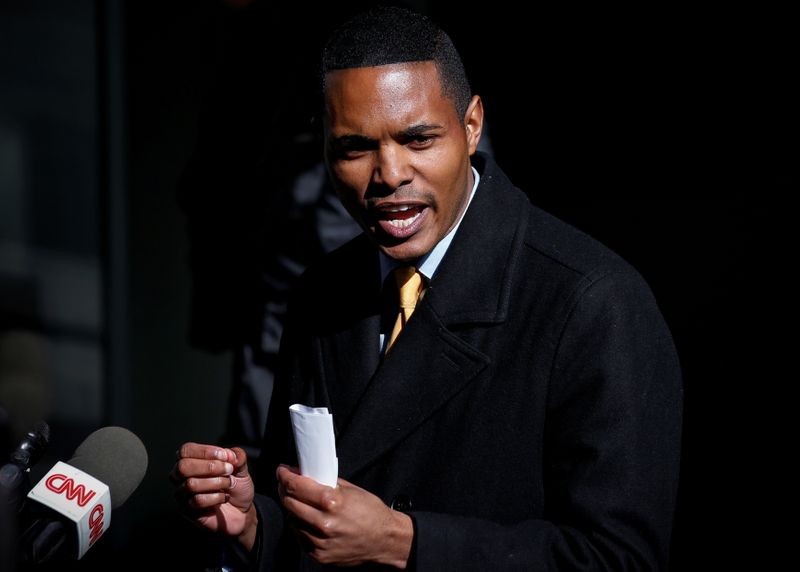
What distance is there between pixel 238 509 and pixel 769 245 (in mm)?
2338

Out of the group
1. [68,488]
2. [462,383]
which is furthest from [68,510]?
[462,383]

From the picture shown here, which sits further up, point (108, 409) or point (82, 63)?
point (82, 63)

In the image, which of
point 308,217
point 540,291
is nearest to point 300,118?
point 308,217

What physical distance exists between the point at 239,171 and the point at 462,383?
2.10m

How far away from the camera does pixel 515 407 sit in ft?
A: 8.15

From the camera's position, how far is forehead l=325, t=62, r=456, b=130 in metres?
2.46

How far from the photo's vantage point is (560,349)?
7.98 ft

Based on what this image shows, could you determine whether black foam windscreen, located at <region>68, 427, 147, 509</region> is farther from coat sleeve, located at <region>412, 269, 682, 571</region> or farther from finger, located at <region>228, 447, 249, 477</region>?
coat sleeve, located at <region>412, 269, 682, 571</region>

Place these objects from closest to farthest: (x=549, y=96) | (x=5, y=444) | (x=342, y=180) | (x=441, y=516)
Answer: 1. (x=5, y=444)
2. (x=441, y=516)
3. (x=342, y=180)
4. (x=549, y=96)

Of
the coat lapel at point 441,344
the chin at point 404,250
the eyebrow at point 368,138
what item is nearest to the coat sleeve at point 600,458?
the coat lapel at point 441,344

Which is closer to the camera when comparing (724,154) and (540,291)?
(540,291)

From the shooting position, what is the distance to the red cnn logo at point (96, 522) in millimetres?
1975

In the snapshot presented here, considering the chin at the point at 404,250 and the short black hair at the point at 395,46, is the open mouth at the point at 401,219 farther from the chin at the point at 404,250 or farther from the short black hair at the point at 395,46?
the short black hair at the point at 395,46

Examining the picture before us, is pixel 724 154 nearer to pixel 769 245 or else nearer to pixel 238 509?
pixel 769 245
